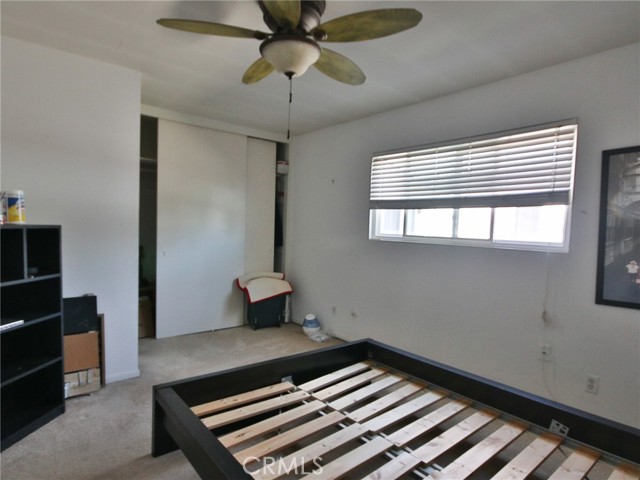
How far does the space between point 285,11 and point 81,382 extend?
282 centimetres

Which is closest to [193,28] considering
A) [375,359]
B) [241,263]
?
[375,359]

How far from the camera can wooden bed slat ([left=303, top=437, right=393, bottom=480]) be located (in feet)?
4.13

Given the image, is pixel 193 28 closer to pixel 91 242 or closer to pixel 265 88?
pixel 265 88

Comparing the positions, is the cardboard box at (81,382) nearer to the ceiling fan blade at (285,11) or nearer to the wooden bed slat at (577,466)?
the ceiling fan blade at (285,11)

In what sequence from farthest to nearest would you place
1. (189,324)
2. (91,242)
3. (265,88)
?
(189,324) → (265,88) → (91,242)

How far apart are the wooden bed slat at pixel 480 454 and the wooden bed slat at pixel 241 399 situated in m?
0.90

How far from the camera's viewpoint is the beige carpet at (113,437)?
1760 millimetres

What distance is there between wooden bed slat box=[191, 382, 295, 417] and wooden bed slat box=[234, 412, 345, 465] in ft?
0.85

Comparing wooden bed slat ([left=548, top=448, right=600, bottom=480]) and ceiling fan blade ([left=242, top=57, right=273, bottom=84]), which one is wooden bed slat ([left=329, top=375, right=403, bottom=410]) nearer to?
wooden bed slat ([left=548, top=448, right=600, bottom=480])

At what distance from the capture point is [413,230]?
344 centimetres

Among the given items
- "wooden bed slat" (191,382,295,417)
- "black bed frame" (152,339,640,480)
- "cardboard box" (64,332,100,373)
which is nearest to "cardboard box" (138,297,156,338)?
"cardboard box" (64,332,100,373)

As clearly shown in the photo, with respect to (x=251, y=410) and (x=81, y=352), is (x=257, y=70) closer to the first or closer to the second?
(x=251, y=410)

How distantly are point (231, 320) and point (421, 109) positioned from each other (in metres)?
3.30

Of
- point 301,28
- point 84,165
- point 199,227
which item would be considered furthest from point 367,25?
point 199,227
